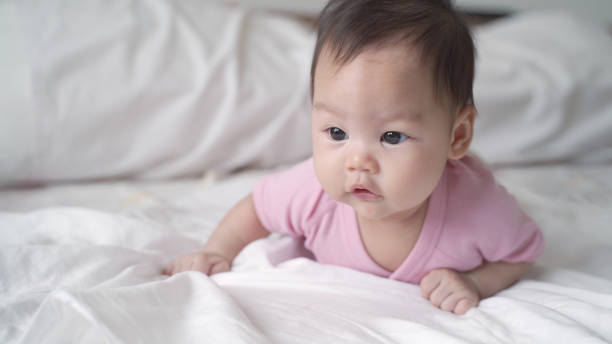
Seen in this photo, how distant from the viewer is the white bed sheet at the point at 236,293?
592 millimetres

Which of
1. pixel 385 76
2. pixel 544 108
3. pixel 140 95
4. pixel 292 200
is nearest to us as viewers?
pixel 385 76

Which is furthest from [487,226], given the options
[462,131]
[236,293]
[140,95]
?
[140,95]

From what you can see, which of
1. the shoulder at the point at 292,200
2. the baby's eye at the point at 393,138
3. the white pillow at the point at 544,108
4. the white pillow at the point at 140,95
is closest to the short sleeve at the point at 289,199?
the shoulder at the point at 292,200

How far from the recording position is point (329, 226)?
0.87 meters

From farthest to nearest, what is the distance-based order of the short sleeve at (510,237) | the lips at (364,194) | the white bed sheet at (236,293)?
the short sleeve at (510,237) < the lips at (364,194) < the white bed sheet at (236,293)

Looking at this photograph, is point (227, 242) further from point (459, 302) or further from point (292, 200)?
point (459, 302)

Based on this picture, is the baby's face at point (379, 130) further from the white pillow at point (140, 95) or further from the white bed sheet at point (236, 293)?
the white pillow at point (140, 95)

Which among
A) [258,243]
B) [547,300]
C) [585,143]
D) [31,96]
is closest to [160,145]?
[31,96]

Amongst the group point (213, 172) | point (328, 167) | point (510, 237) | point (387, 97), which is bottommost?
point (213, 172)

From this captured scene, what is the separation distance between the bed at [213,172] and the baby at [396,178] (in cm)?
4

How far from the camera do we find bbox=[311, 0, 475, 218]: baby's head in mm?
645

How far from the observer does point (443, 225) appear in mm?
820

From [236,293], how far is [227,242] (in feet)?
0.59

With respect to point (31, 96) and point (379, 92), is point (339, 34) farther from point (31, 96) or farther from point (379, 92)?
point (31, 96)
